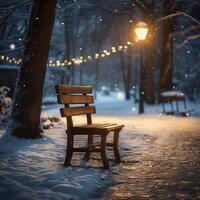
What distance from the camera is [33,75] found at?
11367mm

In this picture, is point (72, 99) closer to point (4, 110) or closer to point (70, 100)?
point (70, 100)

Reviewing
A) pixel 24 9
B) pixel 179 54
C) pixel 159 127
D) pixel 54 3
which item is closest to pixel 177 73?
pixel 179 54

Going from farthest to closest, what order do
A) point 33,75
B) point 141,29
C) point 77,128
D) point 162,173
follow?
point 141,29 → point 33,75 → point 77,128 → point 162,173

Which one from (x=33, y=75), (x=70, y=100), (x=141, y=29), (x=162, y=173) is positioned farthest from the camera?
(x=141, y=29)

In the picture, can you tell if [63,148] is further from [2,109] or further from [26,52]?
[2,109]

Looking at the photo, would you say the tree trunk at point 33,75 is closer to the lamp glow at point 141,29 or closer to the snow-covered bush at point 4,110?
the snow-covered bush at point 4,110

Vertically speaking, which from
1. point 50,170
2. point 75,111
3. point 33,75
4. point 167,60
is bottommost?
point 50,170

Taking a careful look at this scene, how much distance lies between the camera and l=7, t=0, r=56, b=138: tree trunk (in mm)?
11297

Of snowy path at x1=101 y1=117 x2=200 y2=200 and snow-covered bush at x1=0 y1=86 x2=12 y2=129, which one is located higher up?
snow-covered bush at x1=0 y1=86 x2=12 y2=129

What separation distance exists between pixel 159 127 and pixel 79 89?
7.52 m

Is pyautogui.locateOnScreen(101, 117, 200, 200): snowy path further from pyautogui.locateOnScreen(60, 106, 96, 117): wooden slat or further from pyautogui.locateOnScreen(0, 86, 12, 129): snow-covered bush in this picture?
pyautogui.locateOnScreen(0, 86, 12, 129): snow-covered bush

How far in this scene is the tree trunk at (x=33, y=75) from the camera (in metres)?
11.3

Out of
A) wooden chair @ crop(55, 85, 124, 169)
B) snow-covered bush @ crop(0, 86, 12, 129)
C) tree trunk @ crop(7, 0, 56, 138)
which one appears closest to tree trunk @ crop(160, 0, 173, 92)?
snow-covered bush @ crop(0, 86, 12, 129)

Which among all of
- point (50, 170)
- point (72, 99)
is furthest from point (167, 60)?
point (50, 170)
